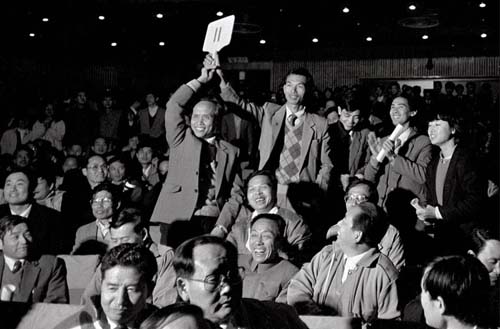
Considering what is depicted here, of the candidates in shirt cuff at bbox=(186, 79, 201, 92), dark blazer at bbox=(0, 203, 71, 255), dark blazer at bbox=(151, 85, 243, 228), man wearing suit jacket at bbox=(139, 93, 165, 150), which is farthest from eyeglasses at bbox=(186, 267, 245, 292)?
man wearing suit jacket at bbox=(139, 93, 165, 150)

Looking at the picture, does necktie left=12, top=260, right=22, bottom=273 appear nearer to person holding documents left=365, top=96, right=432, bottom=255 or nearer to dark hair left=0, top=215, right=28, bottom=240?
dark hair left=0, top=215, right=28, bottom=240

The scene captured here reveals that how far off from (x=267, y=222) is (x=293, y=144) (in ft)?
3.47

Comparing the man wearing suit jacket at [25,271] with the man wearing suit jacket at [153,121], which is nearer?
the man wearing suit jacket at [25,271]

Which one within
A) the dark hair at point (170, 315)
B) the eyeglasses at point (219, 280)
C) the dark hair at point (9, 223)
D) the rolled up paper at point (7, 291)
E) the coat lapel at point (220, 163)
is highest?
the coat lapel at point (220, 163)

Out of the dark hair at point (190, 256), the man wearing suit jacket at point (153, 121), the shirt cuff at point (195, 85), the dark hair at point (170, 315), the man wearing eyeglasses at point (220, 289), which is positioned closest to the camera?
the dark hair at point (170, 315)

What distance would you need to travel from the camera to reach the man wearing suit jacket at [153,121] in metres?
8.09

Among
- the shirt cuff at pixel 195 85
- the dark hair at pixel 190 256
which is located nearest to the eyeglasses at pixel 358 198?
the shirt cuff at pixel 195 85

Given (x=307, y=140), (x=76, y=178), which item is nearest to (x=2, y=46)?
(x=76, y=178)

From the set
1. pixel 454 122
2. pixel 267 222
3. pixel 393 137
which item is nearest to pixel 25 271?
pixel 267 222

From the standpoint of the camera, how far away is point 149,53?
43.0 feet

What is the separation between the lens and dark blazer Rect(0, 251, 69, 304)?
3.37 meters

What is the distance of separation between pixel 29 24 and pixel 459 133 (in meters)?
7.77

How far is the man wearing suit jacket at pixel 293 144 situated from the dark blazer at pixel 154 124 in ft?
12.6

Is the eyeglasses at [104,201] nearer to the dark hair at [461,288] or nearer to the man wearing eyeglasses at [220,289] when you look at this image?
the man wearing eyeglasses at [220,289]
